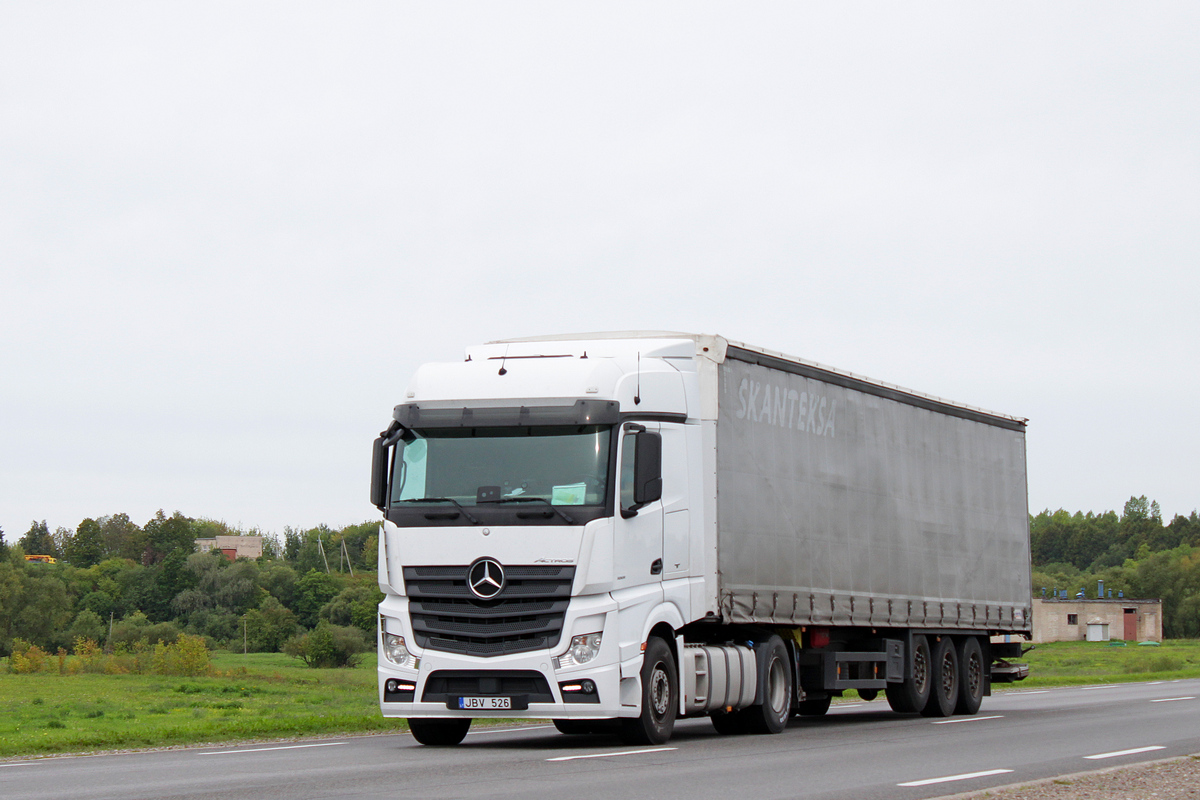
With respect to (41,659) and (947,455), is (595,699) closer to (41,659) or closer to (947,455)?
(947,455)

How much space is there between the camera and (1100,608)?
12706 cm

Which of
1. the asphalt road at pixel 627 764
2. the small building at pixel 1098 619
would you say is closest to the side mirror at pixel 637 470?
the asphalt road at pixel 627 764

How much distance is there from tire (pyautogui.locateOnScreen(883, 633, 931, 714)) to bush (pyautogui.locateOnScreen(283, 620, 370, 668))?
61.9m

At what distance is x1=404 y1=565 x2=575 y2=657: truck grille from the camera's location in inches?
570

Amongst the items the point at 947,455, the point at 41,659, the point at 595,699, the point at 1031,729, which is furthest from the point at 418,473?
the point at 41,659

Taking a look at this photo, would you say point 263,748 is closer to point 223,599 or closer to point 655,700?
point 655,700

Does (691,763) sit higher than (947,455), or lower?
lower

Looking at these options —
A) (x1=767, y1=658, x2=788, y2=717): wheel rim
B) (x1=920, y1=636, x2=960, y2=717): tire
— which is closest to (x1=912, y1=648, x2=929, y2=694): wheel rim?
(x1=920, y1=636, x2=960, y2=717): tire

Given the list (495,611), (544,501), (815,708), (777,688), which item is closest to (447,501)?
(544,501)

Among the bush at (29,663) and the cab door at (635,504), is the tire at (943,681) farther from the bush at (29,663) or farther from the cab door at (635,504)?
→ the bush at (29,663)

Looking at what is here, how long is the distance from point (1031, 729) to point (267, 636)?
9471 centimetres

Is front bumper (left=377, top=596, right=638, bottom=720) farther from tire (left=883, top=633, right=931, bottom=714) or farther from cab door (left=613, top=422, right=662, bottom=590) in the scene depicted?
tire (left=883, top=633, right=931, bottom=714)

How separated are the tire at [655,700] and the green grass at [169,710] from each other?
5004 mm

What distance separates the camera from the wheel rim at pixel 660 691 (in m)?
15.1
